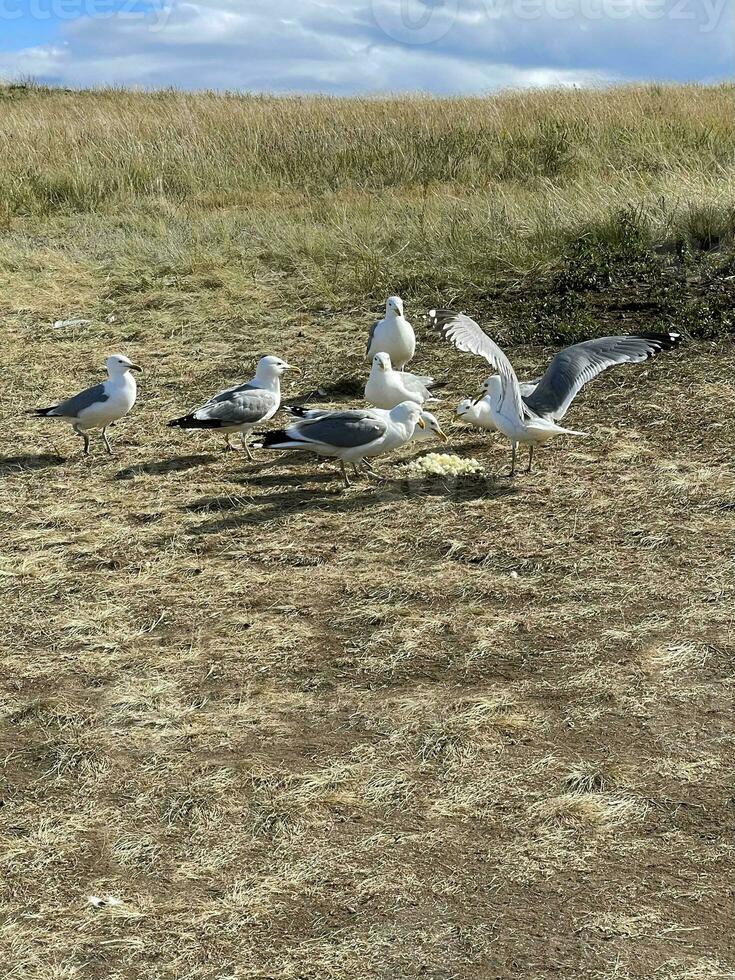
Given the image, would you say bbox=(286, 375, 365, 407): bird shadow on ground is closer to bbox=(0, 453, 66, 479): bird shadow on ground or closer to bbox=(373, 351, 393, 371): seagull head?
bbox=(373, 351, 393, 371): seagull head

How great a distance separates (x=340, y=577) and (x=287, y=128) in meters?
11.1

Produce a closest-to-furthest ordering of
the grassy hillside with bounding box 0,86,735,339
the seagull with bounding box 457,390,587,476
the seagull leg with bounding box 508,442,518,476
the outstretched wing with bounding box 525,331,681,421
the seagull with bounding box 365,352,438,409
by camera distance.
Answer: the seagull with bounding box 457,390,587,476, the seagull leg with bounding box 508,442,518,476, the outstretched wing with bounding box 525,331,681,421, the seagull with bounding box 365,352,438,409, the grassy hillside with bounding box 0,86,735,339

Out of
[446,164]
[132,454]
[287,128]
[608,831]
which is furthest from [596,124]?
[608,831]

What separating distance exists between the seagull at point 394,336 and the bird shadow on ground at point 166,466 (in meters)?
1.50

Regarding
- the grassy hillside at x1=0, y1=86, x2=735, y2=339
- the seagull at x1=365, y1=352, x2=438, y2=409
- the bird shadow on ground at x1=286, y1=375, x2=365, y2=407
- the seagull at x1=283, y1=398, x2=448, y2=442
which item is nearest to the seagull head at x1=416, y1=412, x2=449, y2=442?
the seagull at x1=283, y1=398, x2=448, y2=442

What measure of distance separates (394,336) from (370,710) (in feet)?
12.6

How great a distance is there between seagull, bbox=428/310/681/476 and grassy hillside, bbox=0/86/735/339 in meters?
1.85

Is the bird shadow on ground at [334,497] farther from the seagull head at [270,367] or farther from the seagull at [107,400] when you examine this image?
the seagull at [107,400]

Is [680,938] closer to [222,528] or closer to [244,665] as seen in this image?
[244,665]

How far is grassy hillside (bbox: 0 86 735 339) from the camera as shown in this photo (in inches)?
→ 360

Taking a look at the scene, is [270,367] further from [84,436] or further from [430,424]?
[84,436]

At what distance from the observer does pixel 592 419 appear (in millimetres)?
6676

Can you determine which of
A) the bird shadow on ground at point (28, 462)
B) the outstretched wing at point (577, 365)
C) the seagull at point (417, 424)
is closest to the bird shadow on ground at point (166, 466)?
the bird shadow on ground at point (28, 462)

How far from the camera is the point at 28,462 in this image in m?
6.38
